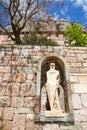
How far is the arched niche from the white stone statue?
0.20 metres

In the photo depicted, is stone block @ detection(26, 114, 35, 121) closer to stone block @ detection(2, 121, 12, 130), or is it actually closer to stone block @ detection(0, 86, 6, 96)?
stone block @ detection(2, 121, 12, 130)

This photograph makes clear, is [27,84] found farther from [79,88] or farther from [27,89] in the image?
[79,88]

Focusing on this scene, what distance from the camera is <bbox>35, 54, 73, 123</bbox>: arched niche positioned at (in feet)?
15.5

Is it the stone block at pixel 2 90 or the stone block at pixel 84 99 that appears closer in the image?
the stone block at pixel 84 99

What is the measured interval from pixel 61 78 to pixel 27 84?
1058 millimetres

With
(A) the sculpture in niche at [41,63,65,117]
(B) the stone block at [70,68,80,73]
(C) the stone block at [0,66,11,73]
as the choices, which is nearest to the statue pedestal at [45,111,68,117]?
(A) the sculpture in niche at [41,63,65,117]

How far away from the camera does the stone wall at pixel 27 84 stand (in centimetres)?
432

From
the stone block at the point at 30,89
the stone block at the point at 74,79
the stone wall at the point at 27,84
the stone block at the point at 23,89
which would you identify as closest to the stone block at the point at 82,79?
the stone wall at the point at 27,84

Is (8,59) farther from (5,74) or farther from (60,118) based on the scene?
(60,118)

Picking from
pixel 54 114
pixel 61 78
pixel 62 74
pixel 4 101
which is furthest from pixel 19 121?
pixel 62 74

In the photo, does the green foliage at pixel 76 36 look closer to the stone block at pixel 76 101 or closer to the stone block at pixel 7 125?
the stone block at pixel 76 101

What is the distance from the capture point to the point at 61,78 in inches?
217

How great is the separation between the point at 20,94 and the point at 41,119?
90cm

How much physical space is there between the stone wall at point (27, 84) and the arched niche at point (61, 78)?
116mm
